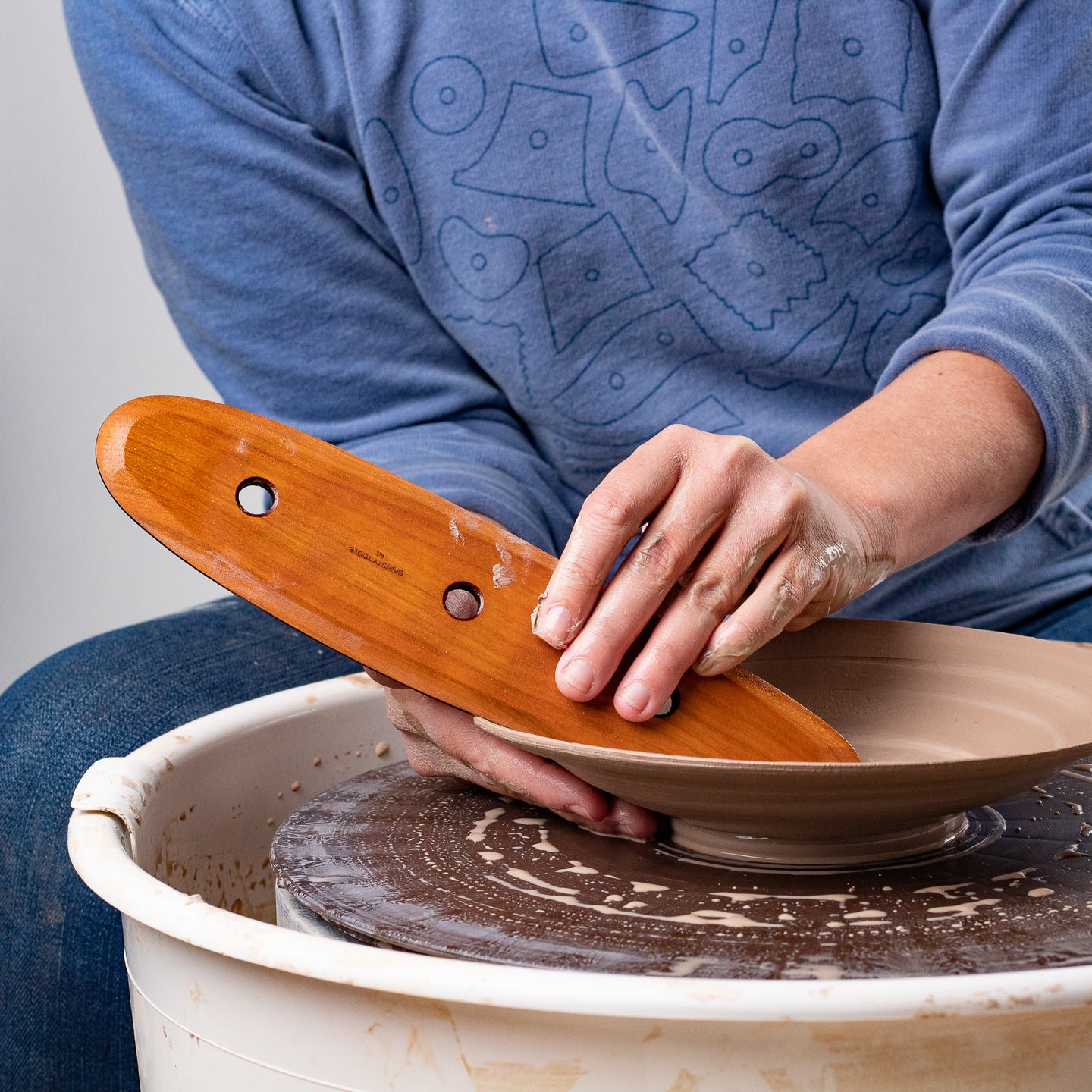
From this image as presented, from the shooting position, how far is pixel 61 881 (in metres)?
0.74

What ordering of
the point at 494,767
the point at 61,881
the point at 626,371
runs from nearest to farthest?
the point at 494,767, the point at 61,881, the point at 626,371

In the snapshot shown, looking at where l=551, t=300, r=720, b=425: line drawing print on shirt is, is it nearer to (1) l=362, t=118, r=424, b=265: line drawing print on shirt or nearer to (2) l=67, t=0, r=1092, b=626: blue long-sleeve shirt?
(2) l=67, t=0, r=1092, b=626: blue long-sleeve shirt

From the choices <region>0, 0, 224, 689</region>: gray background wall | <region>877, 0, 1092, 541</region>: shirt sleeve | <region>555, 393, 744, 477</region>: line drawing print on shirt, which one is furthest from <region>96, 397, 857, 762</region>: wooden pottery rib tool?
<region>0, 0, 224, 689</region>: gray background wall

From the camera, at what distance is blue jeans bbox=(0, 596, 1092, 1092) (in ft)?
2.43

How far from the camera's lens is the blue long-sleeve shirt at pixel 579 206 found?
0.88 meters

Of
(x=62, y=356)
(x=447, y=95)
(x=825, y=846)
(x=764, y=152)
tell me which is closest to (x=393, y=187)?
(x=447, y=95)

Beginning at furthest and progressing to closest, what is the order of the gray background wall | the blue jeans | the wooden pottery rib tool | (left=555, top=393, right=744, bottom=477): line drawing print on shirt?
the gray background wall → (left=555, top=393, right=744, bottom=477): line drawing print on shirt → the blue jeans → the wooden pottery rib tool

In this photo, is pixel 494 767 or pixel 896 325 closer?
pixel 494 767

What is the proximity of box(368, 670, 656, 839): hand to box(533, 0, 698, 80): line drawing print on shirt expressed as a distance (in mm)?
560

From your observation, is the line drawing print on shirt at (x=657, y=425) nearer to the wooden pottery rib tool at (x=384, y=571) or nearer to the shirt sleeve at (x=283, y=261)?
the shirt sleeve at (x=283, y=261)

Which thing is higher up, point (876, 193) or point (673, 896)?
point (876, 193)

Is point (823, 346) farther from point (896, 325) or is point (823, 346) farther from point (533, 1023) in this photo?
point (533, 1023)

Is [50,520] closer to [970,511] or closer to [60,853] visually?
[60,853]

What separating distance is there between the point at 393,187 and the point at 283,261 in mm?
123
